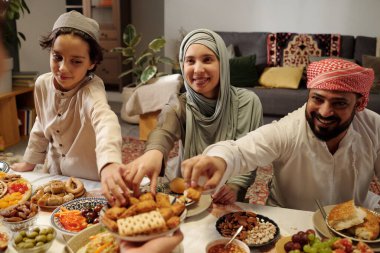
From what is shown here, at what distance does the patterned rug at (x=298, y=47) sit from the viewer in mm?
4816

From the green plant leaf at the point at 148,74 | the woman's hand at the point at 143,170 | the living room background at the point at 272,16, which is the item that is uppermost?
the living room background at the point at 272,16

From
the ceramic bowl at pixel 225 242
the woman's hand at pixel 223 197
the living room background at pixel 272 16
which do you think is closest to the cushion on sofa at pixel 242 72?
the living room background at pixel 272 16

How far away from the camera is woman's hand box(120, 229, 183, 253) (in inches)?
35.6

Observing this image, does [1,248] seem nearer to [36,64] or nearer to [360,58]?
[360,58]

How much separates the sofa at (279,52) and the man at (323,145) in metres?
2.68

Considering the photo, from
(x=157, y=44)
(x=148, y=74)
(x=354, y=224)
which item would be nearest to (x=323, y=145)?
(x=354, y=224)

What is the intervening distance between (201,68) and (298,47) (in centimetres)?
345

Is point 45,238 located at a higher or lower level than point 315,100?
lower

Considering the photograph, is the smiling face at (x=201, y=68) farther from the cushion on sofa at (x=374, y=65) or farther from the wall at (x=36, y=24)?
the wall at (x=36, y=24)

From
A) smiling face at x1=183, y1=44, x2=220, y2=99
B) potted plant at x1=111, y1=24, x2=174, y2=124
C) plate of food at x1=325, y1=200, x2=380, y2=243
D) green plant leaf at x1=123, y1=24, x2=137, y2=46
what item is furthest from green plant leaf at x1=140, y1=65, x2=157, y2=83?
plate of food at x1=325, y1=200, x2=380, y2=243

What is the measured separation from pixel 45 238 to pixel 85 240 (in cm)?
13

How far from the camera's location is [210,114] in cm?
193

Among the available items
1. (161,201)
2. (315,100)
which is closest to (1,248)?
(161,201)

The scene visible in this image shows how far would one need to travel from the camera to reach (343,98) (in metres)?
1.45
